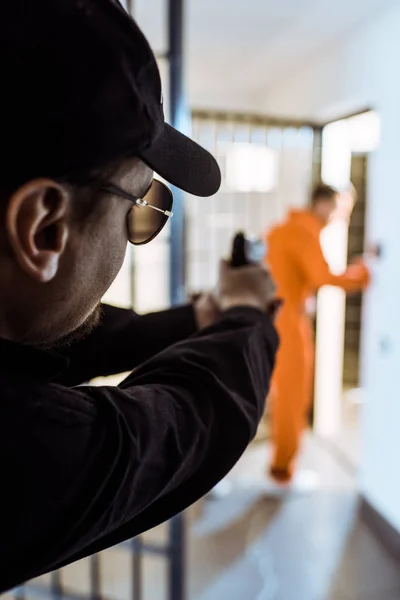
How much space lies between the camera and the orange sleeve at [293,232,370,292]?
7.10 feet

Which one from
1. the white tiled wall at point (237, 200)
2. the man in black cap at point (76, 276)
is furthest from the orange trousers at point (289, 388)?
the man in black cap at point (76, 276)

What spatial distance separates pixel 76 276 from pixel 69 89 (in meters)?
0.15

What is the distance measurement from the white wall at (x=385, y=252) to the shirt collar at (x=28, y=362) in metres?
1.71

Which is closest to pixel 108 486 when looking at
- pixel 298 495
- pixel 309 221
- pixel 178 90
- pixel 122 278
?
pixel 178 90

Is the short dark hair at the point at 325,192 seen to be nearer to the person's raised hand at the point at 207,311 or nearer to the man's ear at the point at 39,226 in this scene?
the person's raised hand at the point at 207,311

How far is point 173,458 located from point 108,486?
0.08 metres

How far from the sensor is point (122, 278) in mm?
2100

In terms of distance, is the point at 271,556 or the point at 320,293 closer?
the point at 271,556

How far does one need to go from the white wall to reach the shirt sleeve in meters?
1.30

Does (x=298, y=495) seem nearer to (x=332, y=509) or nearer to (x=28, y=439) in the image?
(x=332, y=509)

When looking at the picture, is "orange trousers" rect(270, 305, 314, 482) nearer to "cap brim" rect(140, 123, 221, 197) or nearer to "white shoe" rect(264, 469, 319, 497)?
"white shoe" rect(264, 469, 319, 497)

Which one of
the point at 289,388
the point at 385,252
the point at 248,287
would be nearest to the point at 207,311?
the point at 248,287

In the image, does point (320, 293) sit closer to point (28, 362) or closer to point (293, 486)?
point (293, 486)

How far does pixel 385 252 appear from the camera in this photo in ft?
6.68
